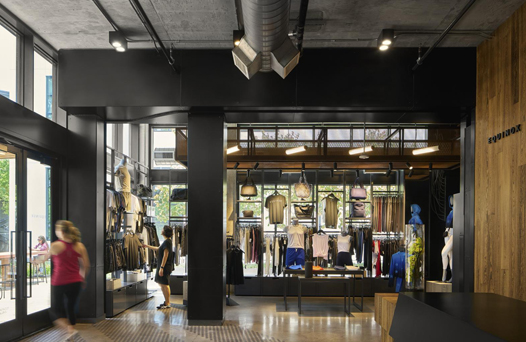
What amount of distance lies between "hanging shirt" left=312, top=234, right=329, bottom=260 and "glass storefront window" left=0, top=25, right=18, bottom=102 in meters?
7.12

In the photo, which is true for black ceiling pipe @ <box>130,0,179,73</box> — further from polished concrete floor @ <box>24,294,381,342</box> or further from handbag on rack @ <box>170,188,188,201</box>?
handbag on rack @ <box>170,188,188,201</box>

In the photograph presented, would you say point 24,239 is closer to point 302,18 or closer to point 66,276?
point 66,276

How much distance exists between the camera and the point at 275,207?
1194 centimetres

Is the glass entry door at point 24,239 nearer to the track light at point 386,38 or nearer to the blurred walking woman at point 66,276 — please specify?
the blurred walking woman at point 66,276

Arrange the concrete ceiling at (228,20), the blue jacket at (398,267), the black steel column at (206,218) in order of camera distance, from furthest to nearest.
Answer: the blue jacket at (398,267) < the black steel column at (206,218) < the concrete ceiling at (228,20)

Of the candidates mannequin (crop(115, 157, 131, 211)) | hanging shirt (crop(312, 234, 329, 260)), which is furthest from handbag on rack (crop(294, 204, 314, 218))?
mannequin (crop(115, 157, 131, 211))

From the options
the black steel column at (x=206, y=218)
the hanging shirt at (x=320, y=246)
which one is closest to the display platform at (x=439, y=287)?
the hanging shirt at (x=320, y=246)

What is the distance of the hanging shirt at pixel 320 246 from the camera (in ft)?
37.6

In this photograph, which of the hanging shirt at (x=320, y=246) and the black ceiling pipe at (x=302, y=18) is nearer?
the black ceiling pipe at (x=302, y=18)

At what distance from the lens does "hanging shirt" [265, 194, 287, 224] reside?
39.2 feet

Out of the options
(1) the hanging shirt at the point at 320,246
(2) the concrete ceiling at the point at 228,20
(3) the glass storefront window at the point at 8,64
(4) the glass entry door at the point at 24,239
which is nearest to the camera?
(2) the concrete ceiling at the point at 228,20

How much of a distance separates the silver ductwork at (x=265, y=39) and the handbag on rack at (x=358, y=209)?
6.57 metres

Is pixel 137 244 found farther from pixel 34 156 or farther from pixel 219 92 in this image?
pixel 219 92

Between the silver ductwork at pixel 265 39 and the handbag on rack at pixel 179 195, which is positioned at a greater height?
the silver ductwork at pixel 265 39
